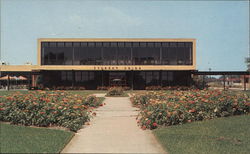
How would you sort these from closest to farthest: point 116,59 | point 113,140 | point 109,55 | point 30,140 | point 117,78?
1. point 30,140
2. point 113,140
3. point 116,59
4. point 109,55
5. point 117,78

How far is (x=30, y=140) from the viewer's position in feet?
23.7

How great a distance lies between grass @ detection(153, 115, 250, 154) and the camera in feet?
23.0

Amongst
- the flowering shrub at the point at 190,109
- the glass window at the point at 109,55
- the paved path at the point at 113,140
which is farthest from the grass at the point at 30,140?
the glass window at the point at 109,55

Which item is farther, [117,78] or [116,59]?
[117,78]

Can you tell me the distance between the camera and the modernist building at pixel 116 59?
40219 mm

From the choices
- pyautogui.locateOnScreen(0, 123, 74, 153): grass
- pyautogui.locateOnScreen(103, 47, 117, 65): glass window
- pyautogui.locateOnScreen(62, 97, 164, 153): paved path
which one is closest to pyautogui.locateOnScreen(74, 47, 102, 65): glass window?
pyautogui.locateOnScreen(103, 47, 117, 65): glass window

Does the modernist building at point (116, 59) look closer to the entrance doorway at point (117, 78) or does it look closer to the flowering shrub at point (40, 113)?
the entrance doorway at point (117, 78)

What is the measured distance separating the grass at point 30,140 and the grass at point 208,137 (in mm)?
2917

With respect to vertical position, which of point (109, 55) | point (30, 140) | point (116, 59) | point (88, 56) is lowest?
point (30, 140)

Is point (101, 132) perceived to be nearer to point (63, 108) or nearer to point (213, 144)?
point (63, 108)

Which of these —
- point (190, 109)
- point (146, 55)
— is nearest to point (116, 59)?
point (146, 55)

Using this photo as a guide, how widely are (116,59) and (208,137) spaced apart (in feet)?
107

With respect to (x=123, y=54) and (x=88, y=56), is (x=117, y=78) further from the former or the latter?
(x=88, y=56)

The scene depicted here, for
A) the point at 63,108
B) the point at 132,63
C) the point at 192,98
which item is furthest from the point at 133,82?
the point at 63,108
